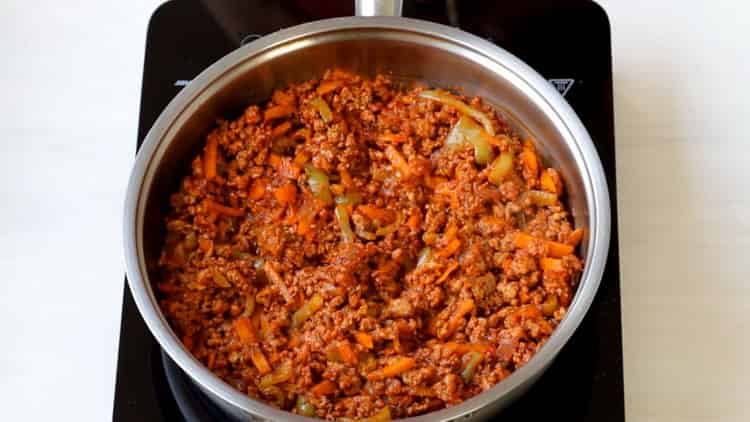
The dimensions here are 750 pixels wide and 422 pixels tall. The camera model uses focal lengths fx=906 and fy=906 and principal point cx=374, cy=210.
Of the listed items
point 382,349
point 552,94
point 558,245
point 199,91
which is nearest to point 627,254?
point 558,245

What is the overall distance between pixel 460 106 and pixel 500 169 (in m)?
0.17

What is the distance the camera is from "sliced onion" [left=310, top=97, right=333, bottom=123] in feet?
5.97

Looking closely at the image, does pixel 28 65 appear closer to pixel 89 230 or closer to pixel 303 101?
pixel 89 230

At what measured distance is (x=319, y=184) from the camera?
68.6 inches

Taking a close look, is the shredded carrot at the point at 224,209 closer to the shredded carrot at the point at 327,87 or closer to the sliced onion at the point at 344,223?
the sliced onion at the point at 344,223

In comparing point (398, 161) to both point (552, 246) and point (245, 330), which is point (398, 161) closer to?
point (552, 246)

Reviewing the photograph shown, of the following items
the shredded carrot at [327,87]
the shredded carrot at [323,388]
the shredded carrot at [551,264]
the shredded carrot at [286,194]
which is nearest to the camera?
the shredded carrot at [323,388]

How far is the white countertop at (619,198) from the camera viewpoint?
168 cm

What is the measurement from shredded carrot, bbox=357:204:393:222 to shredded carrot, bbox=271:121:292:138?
0.25 metres

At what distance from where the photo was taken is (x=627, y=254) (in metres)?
1.79

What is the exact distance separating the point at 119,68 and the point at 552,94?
98 cm

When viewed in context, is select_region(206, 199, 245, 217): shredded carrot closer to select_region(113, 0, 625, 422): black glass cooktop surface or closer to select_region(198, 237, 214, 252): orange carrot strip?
select_region(198, 237, 214, 252): orange carrot strip

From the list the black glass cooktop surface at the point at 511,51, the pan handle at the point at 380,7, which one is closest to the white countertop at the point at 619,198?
the black glass cooktop surface at the point at 511,51

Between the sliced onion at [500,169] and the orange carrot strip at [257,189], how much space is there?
1.43ft
